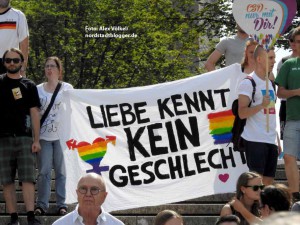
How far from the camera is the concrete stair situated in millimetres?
11336

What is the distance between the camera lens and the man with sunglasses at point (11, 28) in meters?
12.4

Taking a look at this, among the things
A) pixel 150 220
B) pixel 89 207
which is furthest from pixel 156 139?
pixel 89 207

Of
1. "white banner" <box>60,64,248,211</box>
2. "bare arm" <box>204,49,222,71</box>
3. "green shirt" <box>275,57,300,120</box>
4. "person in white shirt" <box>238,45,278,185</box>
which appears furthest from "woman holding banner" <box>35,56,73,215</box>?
"green shirt" <box>275,57,300,120</box>

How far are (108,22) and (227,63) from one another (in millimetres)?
23269

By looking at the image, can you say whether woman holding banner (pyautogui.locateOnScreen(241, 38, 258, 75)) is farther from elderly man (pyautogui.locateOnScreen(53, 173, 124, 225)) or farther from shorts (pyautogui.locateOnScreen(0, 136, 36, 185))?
elderly man (pyautogui.locateOnScreen(53, 173, 124, 225))

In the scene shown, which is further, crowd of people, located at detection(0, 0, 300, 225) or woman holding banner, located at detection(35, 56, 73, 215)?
woman holding banner, located at detection(35, 56, 73, 215)

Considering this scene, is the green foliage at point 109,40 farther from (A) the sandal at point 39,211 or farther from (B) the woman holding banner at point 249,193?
(B) the woman holding banner at point 249,193

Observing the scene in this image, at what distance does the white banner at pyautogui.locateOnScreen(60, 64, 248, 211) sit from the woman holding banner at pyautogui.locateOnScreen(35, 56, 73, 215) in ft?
0.48

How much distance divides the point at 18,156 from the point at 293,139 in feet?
8.73

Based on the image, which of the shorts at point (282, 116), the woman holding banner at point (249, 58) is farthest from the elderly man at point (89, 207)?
the shorts at point (282, 116)

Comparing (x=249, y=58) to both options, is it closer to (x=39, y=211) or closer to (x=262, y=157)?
(x=262, y=157)

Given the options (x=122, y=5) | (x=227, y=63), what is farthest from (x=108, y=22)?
(x=227, y=63)

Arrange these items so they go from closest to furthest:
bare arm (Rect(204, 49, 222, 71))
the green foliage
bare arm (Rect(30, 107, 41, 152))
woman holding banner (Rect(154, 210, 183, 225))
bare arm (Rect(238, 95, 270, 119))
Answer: woman holding banner (Rect(154, 210, 183, 225)), bare arm (Rect(238, 95, 270, 119)), bare arm (Rect(30, 107, 41, 152)), bare arm (Rect(204, 49, 222, 71)), the green foliage

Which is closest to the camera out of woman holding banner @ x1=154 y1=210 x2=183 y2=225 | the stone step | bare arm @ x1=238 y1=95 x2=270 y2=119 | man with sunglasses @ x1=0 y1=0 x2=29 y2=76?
woman holding banner @ x1=154 y1=210 x2=183 y2=225
